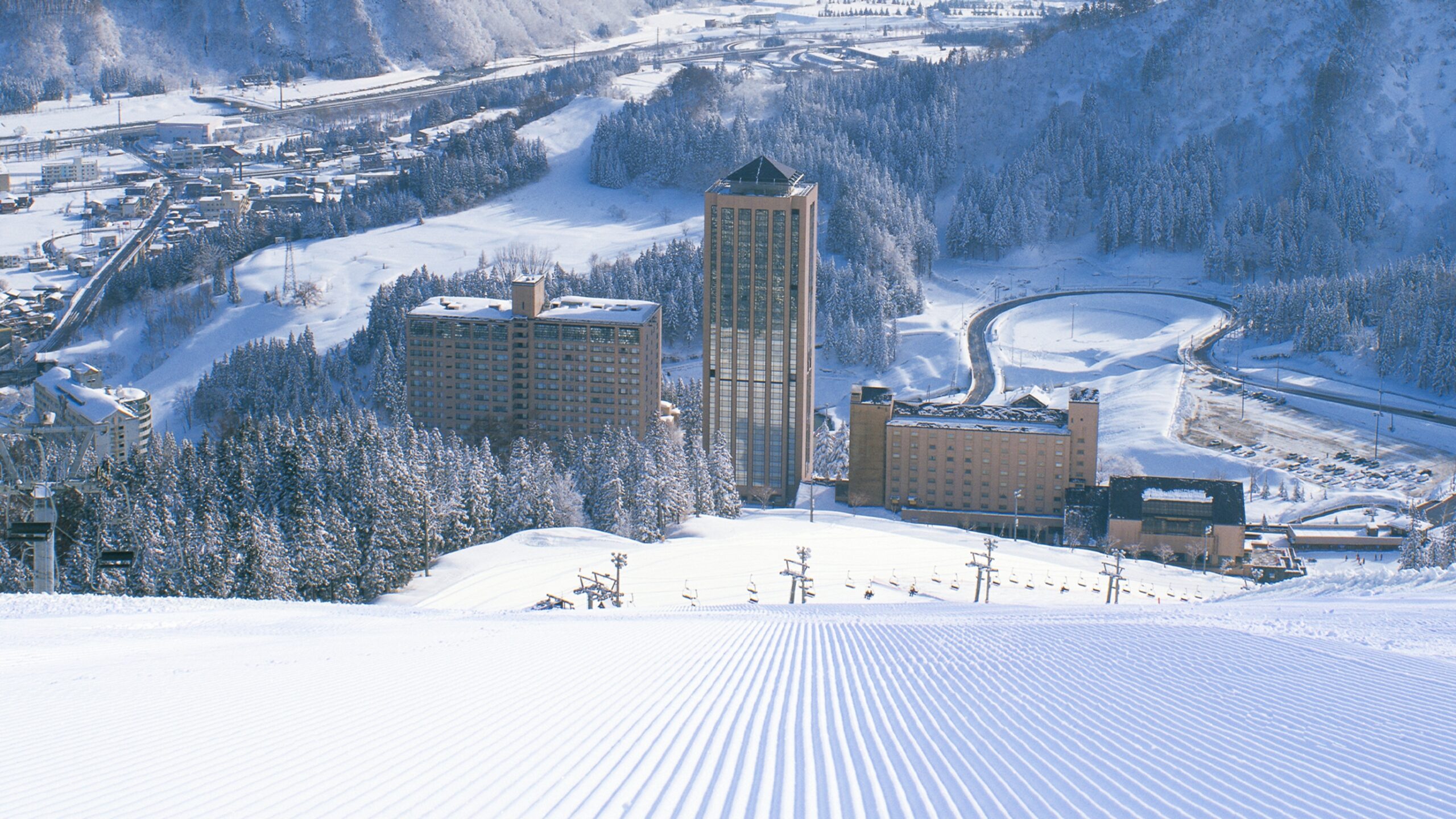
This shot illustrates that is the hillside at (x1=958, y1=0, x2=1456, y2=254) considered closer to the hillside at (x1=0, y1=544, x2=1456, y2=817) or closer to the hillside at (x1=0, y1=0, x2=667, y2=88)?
the hillside at (x1=0, y1=0, x2=667, y2=88)

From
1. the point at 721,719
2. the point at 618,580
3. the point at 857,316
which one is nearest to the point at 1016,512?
the point at 618,580

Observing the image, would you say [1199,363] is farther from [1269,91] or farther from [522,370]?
[1269,91]

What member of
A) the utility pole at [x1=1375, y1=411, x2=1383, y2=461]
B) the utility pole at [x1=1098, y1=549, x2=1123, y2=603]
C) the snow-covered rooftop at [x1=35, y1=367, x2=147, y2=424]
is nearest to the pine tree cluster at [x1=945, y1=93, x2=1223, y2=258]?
the utility pole at [x1=1375, y1=411, x2=1383, y2=461]

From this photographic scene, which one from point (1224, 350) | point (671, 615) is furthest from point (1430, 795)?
point (1224, 350)

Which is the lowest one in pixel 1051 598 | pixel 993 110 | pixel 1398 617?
pixel 1051 598

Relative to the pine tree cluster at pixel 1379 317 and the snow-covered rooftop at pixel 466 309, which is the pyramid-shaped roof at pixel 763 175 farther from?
the pine tree cluster at pixel 1379 317

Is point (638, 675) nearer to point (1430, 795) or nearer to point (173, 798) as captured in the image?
point (173, 798)

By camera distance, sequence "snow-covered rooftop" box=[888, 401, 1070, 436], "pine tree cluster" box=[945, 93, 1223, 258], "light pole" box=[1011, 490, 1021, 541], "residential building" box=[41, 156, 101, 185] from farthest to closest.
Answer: "residential building" box=[41, 156, 101, 185] < "pine tree cluster" box=[945, 93, 1223, 258] < "snow-covered rooftop" box=[888, 401, 1070, 436] < "light pole" box=[1011, 490, 1021, 541]
